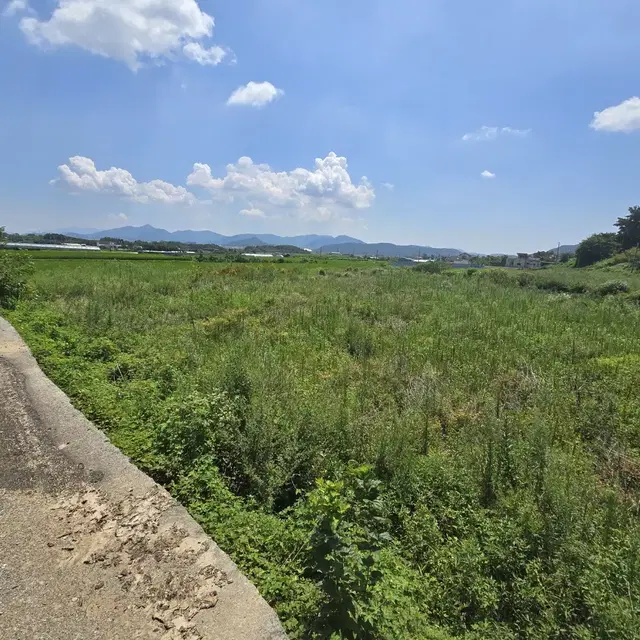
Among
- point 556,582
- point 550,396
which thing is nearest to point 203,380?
point 556,582

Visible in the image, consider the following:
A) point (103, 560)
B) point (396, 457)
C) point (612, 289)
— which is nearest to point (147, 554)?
point (103, 560)

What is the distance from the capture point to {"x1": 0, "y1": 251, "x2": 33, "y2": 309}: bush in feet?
35.6

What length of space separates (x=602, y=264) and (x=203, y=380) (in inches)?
1913

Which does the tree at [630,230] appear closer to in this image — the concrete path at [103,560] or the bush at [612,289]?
the bush at [612,289]

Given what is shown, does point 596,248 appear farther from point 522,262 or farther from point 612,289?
point 612,289

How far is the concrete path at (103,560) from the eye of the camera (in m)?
2.08

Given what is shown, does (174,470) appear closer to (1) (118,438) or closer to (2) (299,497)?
(1) (118,438)

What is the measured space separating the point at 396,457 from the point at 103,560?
2.68 metres

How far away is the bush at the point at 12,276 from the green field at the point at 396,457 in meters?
2.04

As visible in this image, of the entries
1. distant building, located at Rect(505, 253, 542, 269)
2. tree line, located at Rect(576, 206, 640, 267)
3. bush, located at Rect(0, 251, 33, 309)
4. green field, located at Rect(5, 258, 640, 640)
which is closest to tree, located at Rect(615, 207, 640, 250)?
tree line, located at Rect(576, 206, 640, 267)

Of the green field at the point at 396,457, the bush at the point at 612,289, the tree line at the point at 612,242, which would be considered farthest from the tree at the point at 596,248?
the green field at the point at 396,457

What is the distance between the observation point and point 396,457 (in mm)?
4105

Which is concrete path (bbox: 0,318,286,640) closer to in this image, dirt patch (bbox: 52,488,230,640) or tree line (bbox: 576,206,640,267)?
dirt patch (bbox: 52,488,230,640)

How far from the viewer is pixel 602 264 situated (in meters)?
42.1
